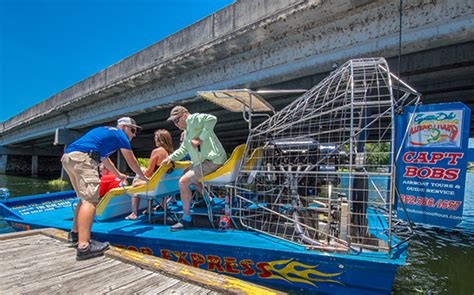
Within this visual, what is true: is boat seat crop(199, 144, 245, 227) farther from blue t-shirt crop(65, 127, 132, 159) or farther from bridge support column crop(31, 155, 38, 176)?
bridge support column crop(31, 155, 38, 176)

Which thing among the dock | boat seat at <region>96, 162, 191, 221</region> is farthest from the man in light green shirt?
the dock

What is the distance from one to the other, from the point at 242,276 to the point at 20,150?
37.0m

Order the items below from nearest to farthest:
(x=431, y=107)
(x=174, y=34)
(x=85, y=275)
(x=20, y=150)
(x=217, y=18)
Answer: (x=85, y=275) → (x=431, y=107) → (x=217, y=18) → (x=174, y=34) → (x=20, y=150)

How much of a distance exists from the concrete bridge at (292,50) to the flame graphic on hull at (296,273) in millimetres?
4386

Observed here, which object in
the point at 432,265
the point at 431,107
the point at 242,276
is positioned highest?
the point at 431,107

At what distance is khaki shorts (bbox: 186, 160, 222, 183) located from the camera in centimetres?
411

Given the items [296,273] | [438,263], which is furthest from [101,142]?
[438,263]

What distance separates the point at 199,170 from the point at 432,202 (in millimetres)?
2994

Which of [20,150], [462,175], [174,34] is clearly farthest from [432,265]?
[20,150]

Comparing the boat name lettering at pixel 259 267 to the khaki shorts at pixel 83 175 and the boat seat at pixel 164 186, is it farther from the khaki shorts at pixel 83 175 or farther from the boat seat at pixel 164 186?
the khaki shorts at pixel 83 175

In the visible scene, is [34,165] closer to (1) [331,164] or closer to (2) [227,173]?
(2) [227,173]

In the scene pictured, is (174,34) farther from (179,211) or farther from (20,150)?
(20,150)

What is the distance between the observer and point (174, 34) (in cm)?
866

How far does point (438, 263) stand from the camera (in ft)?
17.0
